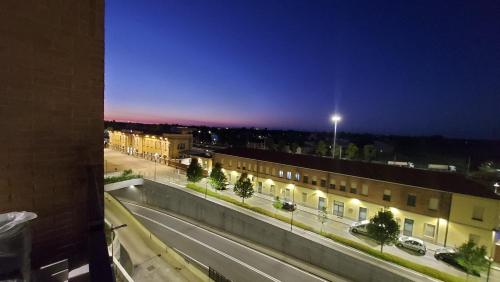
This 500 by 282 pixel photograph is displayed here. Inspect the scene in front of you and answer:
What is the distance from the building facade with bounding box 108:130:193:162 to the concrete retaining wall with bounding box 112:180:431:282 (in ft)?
41.1

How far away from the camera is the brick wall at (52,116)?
240 centimetres

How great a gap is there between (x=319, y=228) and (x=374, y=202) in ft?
20.6

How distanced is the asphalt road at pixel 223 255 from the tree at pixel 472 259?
10.2m

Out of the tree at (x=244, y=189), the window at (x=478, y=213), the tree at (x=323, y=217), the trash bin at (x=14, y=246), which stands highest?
the trash bin at (x=14, y=246)

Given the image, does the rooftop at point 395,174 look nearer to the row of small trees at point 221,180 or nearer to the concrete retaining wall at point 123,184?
the row of small trees at point 221,180

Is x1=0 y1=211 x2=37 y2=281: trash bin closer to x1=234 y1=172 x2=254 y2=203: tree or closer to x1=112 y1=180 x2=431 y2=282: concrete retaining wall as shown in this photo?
x1=112 y1=180 x2=431 y2=282: concrete retaining wall

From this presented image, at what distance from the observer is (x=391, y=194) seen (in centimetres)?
2494

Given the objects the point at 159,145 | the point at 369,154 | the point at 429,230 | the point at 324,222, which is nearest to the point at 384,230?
the point at 429,230

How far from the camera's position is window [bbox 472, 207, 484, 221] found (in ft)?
68.9

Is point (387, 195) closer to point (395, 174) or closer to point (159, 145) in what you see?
point (395, 174)

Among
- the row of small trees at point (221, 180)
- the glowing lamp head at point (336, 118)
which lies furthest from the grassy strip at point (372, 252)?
the glowing lamp head at point (336, 118)

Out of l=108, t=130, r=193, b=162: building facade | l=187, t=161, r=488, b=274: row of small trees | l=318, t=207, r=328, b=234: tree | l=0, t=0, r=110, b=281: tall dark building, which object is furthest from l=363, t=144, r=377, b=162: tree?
l=0, t=0, r=110, b=281: tall dark building

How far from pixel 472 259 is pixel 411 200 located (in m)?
7.06

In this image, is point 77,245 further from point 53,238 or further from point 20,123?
point 20,123
